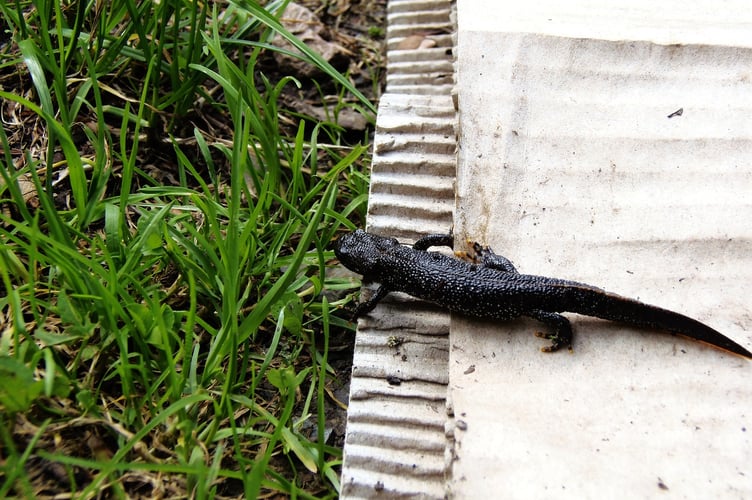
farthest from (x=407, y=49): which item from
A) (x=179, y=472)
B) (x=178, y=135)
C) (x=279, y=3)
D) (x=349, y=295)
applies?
(x=179, y=472)

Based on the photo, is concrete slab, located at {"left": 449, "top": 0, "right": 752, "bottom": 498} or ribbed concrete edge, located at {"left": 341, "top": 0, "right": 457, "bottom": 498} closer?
concrete slab, located at {"left": 449, "top": 0, "right": 752, "bottom": 498}

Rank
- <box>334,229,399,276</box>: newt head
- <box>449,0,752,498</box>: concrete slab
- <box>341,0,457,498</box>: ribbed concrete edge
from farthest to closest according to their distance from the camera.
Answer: <box>334,229,399,276</box>: newt head
<box>341,0,457,498</box>: ribbed concrete edge
<box>449,0,752,498</box>: concrete slab

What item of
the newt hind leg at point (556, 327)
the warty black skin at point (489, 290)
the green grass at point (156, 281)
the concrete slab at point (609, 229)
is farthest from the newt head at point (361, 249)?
the newt hind leg at point (556, 327)

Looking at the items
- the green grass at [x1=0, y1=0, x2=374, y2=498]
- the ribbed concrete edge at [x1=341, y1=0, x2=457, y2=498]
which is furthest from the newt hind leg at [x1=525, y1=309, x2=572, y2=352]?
the green grass at [x1=0, y1=0, x2=374, y2=498]

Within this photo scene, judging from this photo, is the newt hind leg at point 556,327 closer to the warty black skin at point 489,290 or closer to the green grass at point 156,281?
the warty black skin at point 489,290

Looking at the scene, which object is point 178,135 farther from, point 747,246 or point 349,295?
point 747,246

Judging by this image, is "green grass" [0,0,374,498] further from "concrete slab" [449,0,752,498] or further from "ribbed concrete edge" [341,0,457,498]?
"concrete slab" [449,0,752,498]

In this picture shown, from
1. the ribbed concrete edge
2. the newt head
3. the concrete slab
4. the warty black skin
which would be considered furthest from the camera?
the newt head
